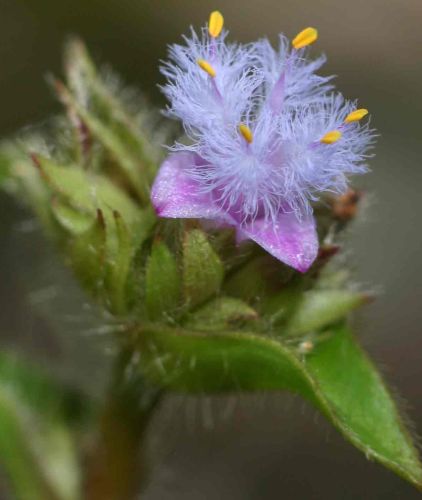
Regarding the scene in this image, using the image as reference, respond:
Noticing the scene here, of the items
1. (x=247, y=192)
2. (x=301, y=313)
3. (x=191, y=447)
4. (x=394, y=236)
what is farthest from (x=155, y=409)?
(x=394, y=236)

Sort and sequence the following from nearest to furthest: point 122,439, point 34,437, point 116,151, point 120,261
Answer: point 120,261, point 116,151, point 122,439, point 34,437

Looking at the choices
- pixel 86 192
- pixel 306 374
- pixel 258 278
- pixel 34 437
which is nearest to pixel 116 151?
pixel 86 192

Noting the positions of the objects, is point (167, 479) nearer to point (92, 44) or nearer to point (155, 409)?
point (155, 409)

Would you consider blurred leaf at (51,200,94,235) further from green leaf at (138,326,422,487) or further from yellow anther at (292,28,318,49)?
yellow anther at (292,28,318,49)

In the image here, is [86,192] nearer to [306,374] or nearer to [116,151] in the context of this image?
[116,151]

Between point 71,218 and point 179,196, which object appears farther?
point 71,218

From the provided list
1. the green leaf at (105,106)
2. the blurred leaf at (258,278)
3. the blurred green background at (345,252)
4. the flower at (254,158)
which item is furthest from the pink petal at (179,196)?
the blurred green background at (345,252)

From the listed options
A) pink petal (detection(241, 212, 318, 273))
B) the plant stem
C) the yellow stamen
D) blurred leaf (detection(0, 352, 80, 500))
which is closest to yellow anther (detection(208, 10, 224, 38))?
the yellow stamen

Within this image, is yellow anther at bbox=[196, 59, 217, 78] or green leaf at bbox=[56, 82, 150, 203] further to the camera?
green leaf at bbox=[56, 82, 150, 203]
